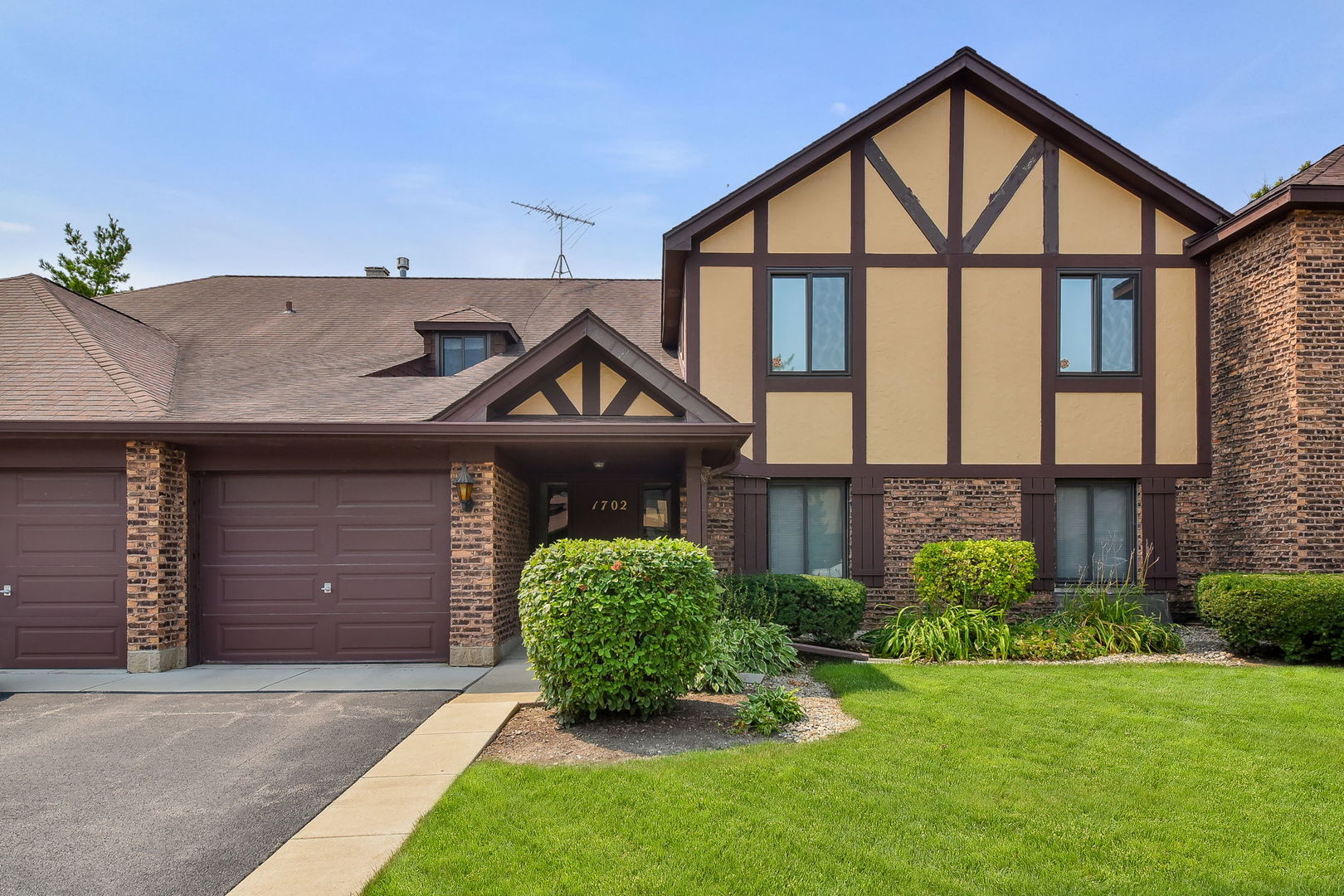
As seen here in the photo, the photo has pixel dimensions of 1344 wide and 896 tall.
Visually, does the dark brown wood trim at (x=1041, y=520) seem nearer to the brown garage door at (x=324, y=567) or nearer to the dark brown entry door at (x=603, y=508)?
the dark brown entry door at (x=603, y=508)

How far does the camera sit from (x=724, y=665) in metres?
7.30

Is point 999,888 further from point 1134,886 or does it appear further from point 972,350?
point 972,350

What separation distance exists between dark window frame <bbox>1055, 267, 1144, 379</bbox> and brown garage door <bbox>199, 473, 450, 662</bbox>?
8785 millimetres

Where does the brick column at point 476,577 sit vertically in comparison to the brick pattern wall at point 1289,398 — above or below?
below

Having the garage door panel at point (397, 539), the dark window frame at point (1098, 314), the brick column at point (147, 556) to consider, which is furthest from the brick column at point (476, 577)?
the dark window frame at point (1098, 314)

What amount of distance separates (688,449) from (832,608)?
266cm

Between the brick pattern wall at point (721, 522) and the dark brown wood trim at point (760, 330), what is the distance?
0.65 m

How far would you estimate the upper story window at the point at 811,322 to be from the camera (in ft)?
36.8

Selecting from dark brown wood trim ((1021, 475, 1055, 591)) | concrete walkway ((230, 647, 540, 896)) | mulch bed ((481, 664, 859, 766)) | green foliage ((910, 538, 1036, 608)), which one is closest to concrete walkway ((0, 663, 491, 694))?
concrete walkway ((230, 647, 540, 896))

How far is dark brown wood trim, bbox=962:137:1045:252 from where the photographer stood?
11242 mm

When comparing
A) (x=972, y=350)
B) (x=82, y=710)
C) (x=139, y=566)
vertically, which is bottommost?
(x=82, y=710)

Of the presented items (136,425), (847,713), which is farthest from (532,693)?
(136,425)

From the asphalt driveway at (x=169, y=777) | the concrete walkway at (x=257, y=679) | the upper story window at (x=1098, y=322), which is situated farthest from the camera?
the upper story window at (x=1098, y=322)

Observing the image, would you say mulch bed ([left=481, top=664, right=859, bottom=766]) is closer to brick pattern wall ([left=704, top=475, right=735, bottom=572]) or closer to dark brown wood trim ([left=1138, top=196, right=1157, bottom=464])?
brick pattern wall ([left=704, top=475, right=735, bottom=572])
